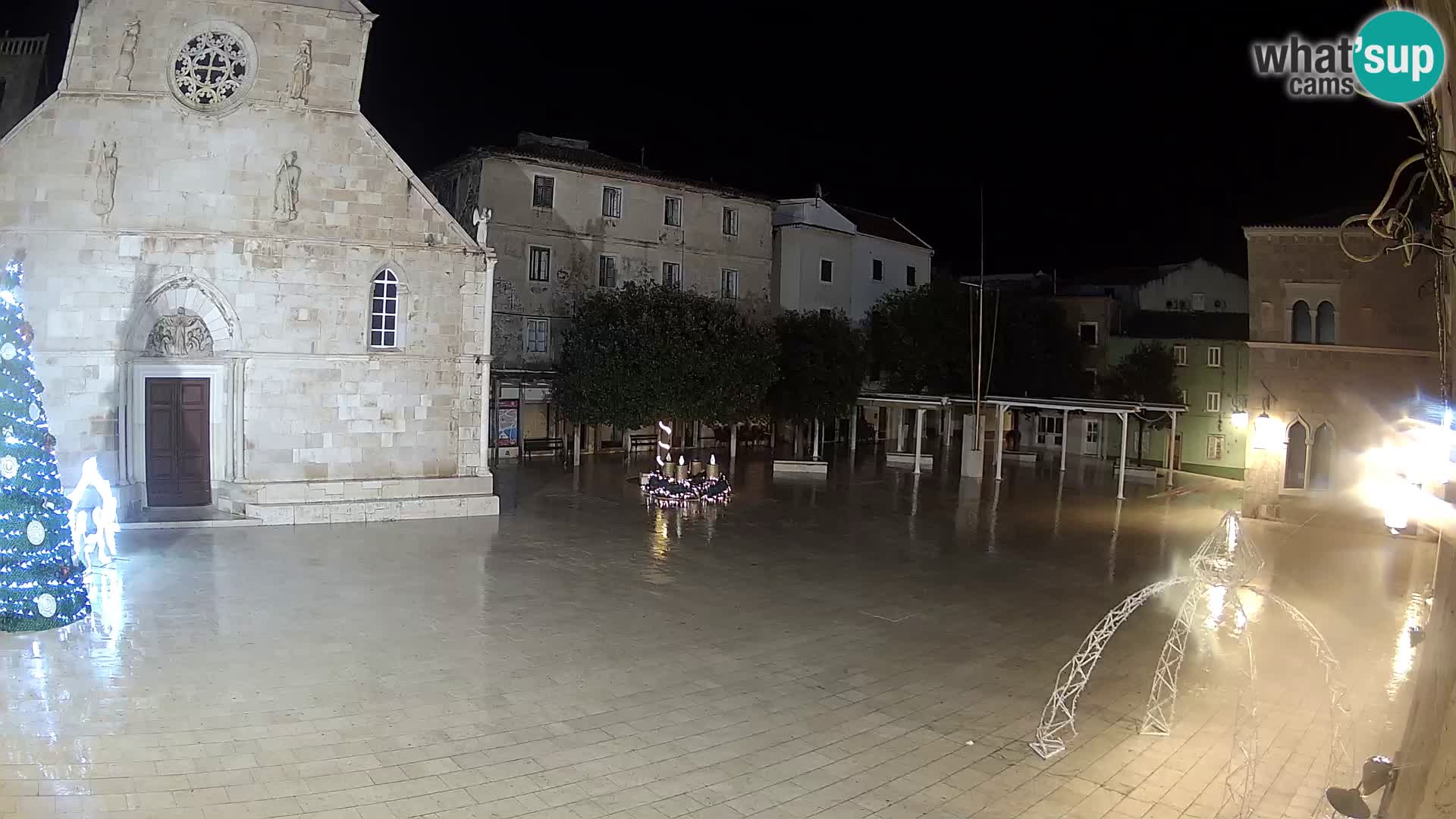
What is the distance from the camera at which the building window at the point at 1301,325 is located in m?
24.9

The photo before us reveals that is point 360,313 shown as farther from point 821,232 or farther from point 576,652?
point 821,232

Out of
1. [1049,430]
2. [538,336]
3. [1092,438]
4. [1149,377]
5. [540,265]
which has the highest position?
[540,265]

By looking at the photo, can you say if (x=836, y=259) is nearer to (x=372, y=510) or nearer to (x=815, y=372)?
(x=815, y=372)

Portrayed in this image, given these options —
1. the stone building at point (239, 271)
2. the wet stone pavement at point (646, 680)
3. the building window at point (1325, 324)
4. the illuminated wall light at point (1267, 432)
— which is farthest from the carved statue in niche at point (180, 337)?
the building window at point (1325, 324)

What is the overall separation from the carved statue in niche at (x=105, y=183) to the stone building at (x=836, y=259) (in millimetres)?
29969

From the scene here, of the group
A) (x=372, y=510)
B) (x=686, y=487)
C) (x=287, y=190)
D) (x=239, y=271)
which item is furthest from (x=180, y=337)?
(x=686, y=487)

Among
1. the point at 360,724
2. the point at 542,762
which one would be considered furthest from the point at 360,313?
the point at 542,762

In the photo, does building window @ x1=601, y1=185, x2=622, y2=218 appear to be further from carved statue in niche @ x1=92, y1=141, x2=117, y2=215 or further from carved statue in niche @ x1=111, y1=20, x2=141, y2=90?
carved statue in niche @ x1=92, y1=141, x2=117, y2=215

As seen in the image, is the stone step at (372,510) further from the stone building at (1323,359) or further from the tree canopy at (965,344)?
the tree canopy at (965,344)

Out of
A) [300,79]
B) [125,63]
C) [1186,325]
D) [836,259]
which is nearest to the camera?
[125,63]

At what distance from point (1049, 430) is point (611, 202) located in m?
26.2

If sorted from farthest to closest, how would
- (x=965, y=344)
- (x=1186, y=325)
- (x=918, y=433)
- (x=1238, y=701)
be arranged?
1. (x=1186, y=325)
2. (x=965, y=344)
3. (x=918, y=433)
4. (x=1238, y=701)

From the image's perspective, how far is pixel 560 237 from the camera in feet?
119

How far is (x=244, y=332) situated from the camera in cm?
1894
